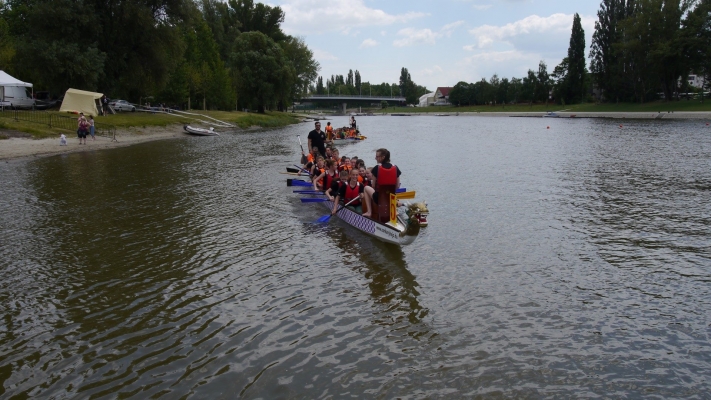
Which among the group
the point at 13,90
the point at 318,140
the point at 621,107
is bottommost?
the point at 318,140

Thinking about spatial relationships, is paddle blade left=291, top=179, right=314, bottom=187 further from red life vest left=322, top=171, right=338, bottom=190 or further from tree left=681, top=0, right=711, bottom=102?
tree left=681, top=0, right=711, bottom=102

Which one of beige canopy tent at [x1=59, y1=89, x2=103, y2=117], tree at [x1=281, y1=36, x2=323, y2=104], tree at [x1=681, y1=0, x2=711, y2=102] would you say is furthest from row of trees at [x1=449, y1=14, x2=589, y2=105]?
beige canopy tent at [x1=59, y1=89, x2=103, y2=117]

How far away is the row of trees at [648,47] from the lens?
272ft

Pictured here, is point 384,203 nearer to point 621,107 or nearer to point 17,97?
point 17,97

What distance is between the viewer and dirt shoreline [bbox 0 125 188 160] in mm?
28625

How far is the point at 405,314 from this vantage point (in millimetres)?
8289

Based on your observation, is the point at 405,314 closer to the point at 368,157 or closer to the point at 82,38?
the point at 368,157

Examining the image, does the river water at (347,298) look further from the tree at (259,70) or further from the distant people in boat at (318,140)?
the tree at (259,70)

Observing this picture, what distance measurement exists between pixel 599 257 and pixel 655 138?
37.4 metres

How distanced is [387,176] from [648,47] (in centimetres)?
9586

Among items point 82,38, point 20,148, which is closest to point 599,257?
point 20,148

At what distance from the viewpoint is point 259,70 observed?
3078 inches

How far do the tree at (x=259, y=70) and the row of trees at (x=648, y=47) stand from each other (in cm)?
5988

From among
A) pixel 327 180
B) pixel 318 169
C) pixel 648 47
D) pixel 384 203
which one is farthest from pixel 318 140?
pixel 648 47
